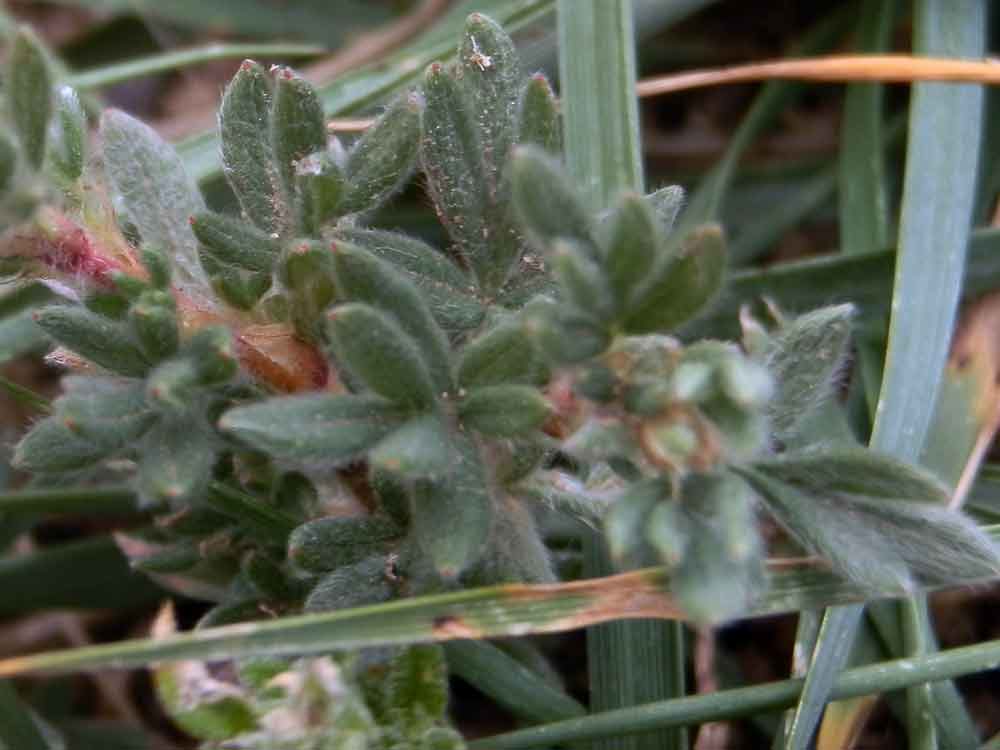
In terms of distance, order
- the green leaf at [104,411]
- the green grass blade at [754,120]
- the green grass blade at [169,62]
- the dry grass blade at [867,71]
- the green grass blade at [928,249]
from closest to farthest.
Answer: the green leaf at [104,411]
the green grass blade at [928,249]
the dry grass blade at [867,71]
the green grass blade at [169,62]
the green grass blade at [754,120]

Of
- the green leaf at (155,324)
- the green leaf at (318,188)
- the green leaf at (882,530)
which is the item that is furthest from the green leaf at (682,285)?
the green leaf at (155,324)

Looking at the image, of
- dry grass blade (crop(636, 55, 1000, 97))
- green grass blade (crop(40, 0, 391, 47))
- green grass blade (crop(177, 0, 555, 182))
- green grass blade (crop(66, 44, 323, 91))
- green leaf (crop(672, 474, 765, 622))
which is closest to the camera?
green leaf (crop(672, 474, 765, 622))

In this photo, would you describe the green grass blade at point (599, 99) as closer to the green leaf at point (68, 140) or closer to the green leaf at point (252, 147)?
the green leaf at point (252, 147)

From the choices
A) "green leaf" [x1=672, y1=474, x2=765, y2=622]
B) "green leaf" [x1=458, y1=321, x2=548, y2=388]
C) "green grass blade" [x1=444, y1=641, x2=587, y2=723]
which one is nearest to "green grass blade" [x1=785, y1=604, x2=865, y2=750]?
"green grass blade" [x1=444, y1=641, x2=587, y2=723]

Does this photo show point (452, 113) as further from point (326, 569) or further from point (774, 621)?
point (774, 621)

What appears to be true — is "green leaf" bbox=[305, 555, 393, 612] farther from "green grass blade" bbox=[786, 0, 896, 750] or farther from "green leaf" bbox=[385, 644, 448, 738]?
"green grass blade" bbox=[786, 0, 896, 750]

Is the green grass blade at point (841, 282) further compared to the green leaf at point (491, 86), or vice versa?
the green grass blade at point (841, 282)

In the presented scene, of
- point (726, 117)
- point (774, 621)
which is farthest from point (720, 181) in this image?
point (774, 621)
